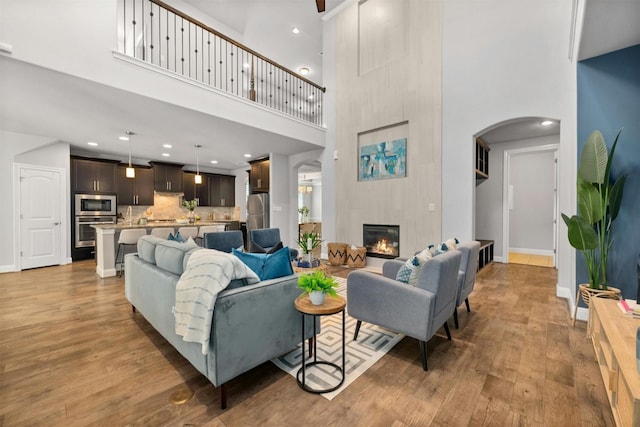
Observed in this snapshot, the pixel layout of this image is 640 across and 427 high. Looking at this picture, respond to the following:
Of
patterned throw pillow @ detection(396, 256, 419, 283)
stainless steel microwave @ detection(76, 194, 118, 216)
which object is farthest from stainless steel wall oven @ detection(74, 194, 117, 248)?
patterned throw pillow @ detection(396, 256, 419, 283)

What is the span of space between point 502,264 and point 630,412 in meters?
5.22

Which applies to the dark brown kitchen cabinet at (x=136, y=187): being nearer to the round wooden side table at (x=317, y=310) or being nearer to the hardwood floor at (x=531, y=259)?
the round wooden side table at (x=317, y=310)

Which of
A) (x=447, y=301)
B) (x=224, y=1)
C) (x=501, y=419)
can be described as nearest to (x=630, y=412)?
(x=501, y=419)

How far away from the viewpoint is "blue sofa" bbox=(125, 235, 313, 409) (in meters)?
1.58

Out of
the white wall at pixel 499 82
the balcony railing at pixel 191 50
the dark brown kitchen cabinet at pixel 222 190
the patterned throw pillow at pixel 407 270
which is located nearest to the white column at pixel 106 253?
the balcony railing at pixel 191 50

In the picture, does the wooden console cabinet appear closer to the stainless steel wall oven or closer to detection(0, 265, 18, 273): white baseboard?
detection(0, 265, 18, 273): white baseboard

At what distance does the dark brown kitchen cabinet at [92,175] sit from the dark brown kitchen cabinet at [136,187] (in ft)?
0.55

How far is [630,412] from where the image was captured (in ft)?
3.70

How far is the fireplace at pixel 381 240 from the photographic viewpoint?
5117 mm

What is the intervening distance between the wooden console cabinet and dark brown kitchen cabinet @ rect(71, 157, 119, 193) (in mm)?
8681

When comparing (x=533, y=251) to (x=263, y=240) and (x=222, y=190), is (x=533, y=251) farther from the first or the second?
(x=222, y=190)

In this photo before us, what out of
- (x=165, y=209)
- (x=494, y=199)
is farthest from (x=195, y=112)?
(x=494, y=199)

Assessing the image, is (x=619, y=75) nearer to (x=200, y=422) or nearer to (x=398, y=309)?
(x=398, y=309)

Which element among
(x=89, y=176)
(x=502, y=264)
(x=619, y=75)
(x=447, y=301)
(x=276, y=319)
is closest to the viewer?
(x=276, y=319)
